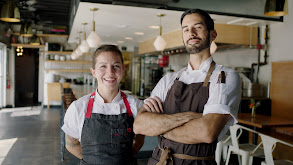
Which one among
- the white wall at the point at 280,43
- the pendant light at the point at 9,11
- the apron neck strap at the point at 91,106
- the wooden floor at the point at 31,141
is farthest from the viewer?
the white wall at the point at 280,43

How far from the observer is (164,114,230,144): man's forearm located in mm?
1436

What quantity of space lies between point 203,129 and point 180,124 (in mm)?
137

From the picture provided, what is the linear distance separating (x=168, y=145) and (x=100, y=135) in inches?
16.9

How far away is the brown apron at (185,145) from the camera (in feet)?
5.02

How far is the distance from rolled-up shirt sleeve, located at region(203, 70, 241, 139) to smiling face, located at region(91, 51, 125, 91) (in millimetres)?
599

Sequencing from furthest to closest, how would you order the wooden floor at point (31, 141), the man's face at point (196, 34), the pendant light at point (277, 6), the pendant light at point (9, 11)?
the wooden floor at point (31, 141) → the pendant light at point (9, 11) → the pendant light at point (277, 6) → the man's face at point (196, 34)

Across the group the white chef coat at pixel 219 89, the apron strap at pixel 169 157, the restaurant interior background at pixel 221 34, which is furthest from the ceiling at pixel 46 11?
the apron strap at pixel 169 157

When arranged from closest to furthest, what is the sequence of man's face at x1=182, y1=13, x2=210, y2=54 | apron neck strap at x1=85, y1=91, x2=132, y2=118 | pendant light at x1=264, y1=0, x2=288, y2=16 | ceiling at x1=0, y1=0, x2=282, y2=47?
man's face at x1=182, y1=13, x2=210, y2=54
apron neck strap at x1=85, y1=91, x2=132, y2=118
pendant light at x1=264, y1=0, x2=288, y2=16
ceiling at x1=0, y1=0, x2=282, y2=47

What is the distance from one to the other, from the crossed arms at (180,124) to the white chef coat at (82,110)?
0.55 ft

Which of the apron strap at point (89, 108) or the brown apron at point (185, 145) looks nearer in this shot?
the brown apron at point (185, 145)

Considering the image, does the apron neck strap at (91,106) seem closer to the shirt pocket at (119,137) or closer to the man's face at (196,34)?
the shirt pocket at (119,137)

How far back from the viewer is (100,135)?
166 cm

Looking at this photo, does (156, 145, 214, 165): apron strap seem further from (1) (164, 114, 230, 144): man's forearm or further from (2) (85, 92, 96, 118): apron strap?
(2) (85, 92, 96, 118): apron strap

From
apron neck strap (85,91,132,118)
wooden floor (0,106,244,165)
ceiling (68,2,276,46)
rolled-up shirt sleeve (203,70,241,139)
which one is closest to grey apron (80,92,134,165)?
apron neck strap (85,91,132,118)
